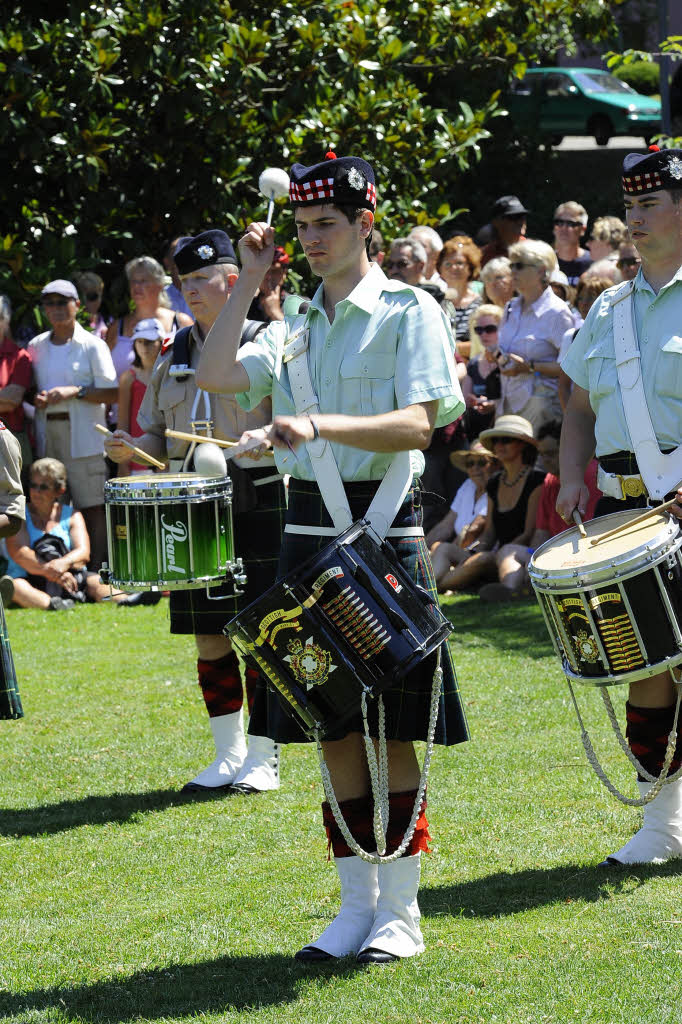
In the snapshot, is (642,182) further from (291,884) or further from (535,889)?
(291,884)

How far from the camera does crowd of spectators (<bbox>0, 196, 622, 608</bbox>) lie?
9.34m

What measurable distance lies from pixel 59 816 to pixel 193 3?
7.24 metres

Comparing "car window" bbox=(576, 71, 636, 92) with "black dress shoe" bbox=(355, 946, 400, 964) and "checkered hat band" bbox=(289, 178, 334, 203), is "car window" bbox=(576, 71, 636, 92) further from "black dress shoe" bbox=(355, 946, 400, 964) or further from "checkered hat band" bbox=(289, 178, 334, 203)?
"black dress shoe" bbox=(355, 946, 400, 964)

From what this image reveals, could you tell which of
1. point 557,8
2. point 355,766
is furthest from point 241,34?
point 355,766

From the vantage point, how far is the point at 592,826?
5125mm

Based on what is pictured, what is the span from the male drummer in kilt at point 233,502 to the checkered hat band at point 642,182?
169 centimetres

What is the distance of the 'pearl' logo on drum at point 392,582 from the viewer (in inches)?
154

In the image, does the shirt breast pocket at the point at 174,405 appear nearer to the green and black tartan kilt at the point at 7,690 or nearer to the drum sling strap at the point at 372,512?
the green and black tartan kilt at the point at 7,690

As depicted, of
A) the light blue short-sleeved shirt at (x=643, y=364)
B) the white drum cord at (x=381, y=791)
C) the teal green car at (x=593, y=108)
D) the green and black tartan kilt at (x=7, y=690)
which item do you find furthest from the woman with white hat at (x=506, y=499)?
the teal green car at (x=593, y=108)

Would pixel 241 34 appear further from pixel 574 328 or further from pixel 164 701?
pixel 164 701

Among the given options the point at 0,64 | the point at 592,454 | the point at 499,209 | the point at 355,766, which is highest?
the point at 0,64

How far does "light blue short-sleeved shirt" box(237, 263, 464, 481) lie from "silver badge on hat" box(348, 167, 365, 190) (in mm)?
255

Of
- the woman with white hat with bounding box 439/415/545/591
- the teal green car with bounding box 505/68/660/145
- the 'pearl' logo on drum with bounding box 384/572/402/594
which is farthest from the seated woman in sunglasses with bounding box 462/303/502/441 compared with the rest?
the teal green car with bounding box 505/68/660/145

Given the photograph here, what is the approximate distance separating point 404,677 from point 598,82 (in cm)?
2202
